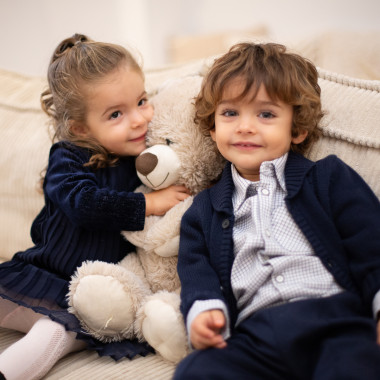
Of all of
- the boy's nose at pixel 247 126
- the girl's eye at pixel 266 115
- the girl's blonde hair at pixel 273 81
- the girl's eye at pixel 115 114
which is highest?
the girl's blonde hair at pixel 273 81

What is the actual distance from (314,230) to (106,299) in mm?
498

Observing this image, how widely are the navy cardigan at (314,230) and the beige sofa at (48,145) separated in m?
0.09

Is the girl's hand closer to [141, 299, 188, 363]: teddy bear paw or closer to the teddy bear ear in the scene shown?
the teddy bear ear

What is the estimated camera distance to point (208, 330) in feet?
2.69

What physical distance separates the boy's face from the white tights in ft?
1.94

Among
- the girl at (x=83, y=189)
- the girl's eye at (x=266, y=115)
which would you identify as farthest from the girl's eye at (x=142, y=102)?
the girl's eye at (x=266, y=115)

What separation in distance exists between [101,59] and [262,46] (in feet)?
1.42

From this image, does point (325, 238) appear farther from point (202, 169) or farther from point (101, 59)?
point (101, 59)

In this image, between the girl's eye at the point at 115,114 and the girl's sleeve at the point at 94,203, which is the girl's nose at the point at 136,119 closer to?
the girl's eye at the point at 115,114

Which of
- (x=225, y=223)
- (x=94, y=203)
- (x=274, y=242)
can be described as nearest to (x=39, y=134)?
(x=94, y=203)

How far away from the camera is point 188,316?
88 cm

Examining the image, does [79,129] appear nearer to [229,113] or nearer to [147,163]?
[147,163]

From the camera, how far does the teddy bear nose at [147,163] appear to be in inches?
40.9

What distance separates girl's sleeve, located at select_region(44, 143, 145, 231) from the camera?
3.44ft
